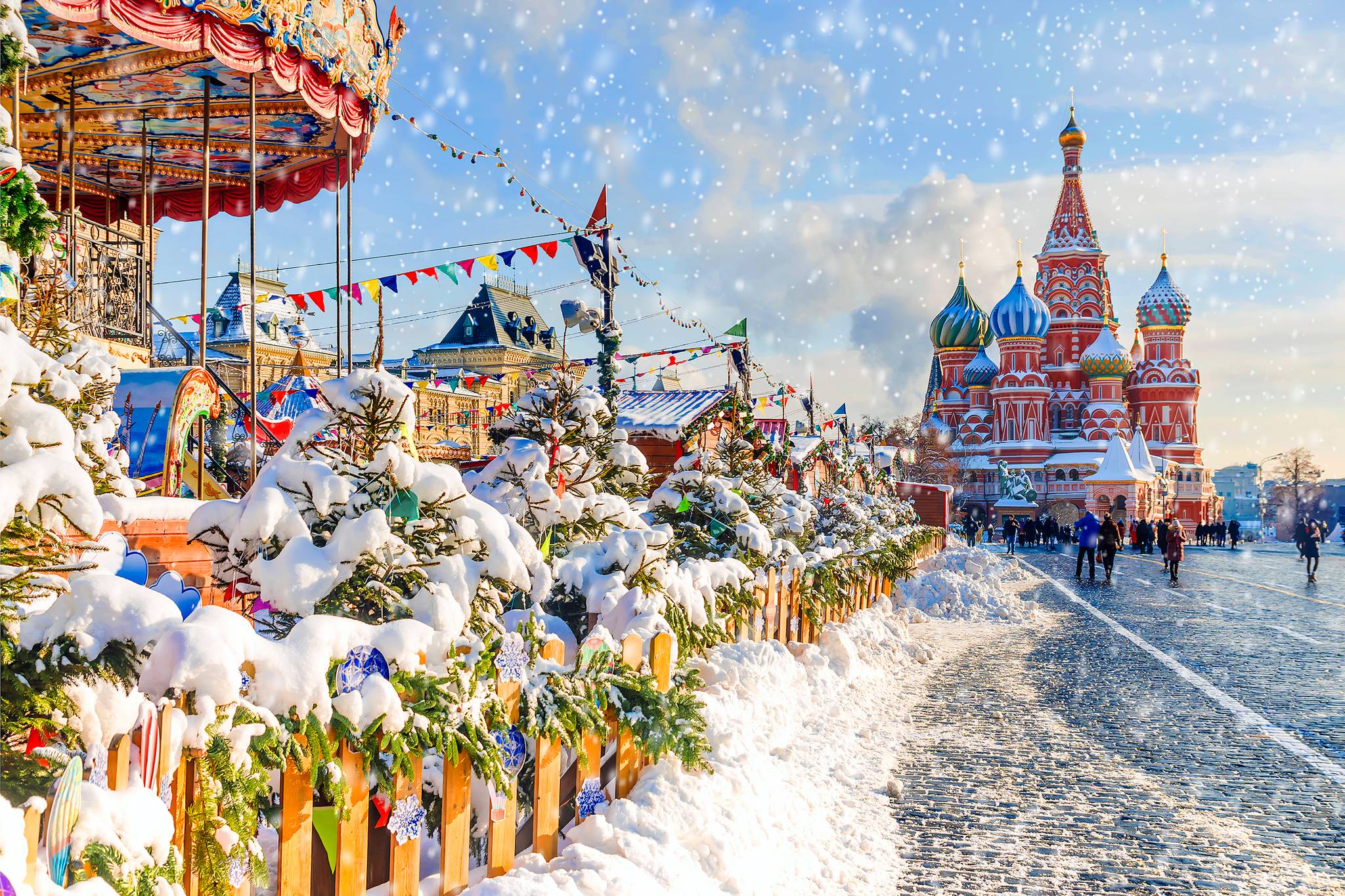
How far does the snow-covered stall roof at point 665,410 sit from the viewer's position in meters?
17.4

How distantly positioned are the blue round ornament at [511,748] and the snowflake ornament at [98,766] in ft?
4.75

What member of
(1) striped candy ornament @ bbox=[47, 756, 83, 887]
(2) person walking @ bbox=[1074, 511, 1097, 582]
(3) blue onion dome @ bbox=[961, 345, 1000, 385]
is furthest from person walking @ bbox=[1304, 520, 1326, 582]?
(3) blue onion dome @ bbox=[961, 345, 1000, 385]

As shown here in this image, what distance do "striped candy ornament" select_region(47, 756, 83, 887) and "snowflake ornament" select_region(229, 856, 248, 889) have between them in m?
0.49

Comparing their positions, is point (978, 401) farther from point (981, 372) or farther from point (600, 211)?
point (600, 211)

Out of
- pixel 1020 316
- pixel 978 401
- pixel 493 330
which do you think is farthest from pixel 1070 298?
pixel 493 330

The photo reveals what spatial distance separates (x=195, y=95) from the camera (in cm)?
979

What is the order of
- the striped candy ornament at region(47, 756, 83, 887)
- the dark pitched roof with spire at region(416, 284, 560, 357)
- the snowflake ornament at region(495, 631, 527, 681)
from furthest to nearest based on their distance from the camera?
the dark pitched roof with spire at region(416, 284, 560, 357), the snowflake ornament at region(495, 631, 527, 681), the striped candy ornament at region(47, 756, 83, 887)

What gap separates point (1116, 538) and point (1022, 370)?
51.1 m

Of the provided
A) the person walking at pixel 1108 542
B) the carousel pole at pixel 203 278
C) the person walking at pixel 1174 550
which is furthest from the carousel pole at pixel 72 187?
the person walking at pixel 1174 550

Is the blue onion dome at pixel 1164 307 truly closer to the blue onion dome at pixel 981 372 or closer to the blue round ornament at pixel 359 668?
the blue onion dome at pixel 981 372

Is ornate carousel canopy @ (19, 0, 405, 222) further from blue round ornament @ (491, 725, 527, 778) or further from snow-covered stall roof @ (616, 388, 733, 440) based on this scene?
snow-covered stall roof @ (616, 388, 733, 440)

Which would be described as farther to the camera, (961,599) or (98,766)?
(961,599)

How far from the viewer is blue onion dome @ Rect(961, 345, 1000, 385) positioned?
248 ft

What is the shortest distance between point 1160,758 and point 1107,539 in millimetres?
16517
